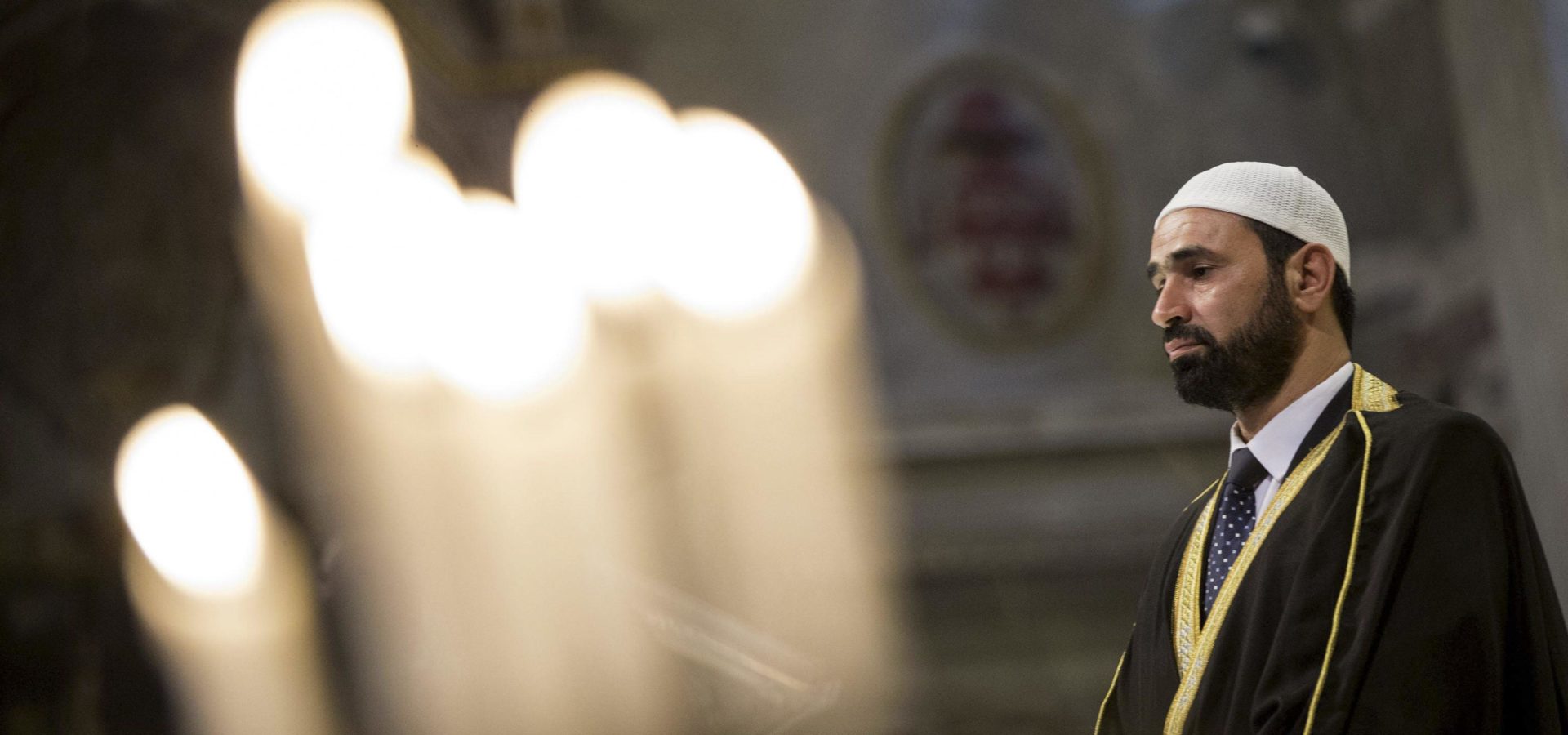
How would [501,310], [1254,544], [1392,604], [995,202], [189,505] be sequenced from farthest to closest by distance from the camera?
[995,202], [501,310], [189,505], [1254,544], [1392,604]

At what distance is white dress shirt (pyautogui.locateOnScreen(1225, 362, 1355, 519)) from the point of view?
139 cm

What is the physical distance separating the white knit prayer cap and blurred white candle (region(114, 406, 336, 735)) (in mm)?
4970

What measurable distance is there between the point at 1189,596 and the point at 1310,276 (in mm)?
366

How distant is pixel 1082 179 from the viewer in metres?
7.57

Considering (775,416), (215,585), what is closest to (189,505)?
(215,585)

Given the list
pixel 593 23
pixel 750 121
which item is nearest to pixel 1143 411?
pixel 750 121

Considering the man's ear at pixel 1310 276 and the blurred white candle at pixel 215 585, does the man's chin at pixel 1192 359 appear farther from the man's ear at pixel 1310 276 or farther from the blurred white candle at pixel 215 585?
the blurred white candle at pixel 215 585

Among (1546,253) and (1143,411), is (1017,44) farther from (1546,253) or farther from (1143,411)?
(1546,253)

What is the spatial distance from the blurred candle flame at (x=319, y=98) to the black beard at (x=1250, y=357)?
4.74 m

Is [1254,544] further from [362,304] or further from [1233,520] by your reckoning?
[362,304]

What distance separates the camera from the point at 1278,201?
1397 millimetres

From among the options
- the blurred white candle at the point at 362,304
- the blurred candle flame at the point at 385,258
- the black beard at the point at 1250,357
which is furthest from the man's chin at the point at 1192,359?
the blurred candle flame at the point at 385,258

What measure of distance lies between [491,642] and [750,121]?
3079 mm

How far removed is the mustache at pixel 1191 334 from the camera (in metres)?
1.38
